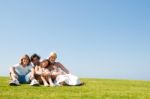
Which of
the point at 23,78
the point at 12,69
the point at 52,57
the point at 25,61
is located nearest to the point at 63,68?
the point at 52,57

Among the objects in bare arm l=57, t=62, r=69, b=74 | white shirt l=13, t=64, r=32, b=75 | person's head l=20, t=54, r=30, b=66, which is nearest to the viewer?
person's head l=20, t=54, r=30, b=66

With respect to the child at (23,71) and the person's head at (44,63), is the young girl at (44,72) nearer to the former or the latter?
the person's head at (44,63)

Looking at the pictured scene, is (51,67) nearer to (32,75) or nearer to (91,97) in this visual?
(32,75)

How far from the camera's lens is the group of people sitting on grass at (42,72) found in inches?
816

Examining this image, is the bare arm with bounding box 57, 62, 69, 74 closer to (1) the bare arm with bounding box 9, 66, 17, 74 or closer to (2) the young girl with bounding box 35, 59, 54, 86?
(2) the young girl with bounding box 35, 59, 54, 86

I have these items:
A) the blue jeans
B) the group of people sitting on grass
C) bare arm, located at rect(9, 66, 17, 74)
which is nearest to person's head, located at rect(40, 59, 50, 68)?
the group of people sitting on grass

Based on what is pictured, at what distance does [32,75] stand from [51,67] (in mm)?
1408

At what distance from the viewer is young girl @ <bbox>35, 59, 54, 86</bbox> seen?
20.5 meters

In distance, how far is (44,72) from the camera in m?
20.8

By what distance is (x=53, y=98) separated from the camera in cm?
1334

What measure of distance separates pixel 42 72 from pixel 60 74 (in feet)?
3.98

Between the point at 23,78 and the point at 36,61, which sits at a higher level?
the point at 36,61

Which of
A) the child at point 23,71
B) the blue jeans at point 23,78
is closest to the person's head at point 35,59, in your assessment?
the child at point 23,71

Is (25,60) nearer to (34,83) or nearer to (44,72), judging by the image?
(44,72)
